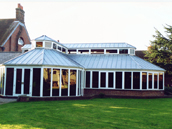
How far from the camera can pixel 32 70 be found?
57.0 ft

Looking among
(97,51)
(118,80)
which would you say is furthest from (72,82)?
(97,51)

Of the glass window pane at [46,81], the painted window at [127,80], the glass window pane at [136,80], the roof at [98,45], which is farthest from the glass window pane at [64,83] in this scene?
the roof at [98,45]

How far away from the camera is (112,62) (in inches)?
907

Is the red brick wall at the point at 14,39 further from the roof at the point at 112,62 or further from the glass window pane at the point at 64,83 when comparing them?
the glass window pane at the point at 64,83

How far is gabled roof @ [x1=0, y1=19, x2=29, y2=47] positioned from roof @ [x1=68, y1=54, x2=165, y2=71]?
14587 mm

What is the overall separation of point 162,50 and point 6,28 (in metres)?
25.8

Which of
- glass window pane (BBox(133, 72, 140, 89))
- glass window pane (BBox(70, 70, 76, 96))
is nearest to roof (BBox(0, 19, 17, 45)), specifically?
glass window pane (BBox(70, 70, 76, 96))

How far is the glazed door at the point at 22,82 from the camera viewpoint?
17.4 m

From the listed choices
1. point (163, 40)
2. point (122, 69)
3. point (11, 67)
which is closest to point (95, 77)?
point (122, 69)

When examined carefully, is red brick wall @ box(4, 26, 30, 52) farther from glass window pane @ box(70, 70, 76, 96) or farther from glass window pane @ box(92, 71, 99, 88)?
glass window pane @ box(70, 70, 76, 96)

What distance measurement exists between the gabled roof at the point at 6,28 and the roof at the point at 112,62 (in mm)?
14587

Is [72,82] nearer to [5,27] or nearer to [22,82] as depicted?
[22,82]

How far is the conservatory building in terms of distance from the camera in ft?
57.2

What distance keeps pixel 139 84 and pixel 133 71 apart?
4.64 feet
